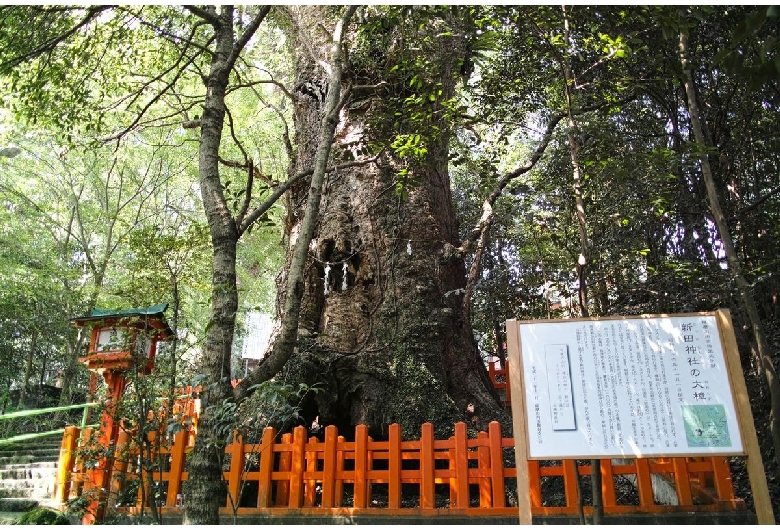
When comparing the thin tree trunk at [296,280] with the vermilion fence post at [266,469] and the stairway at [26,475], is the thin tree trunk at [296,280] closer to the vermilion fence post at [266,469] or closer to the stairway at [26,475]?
the vermilion fence post at [266,469]

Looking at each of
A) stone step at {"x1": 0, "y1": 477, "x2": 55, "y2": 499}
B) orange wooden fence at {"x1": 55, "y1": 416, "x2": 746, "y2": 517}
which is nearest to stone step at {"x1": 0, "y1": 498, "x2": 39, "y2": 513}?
stone step at {"x1": 0, "y1": 477, "x2": 55, "y2": 499}

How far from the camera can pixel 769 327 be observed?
5715 millimetres

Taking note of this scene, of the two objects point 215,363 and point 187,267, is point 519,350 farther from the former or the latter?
point 187,267

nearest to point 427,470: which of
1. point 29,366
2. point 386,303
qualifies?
point 386,303

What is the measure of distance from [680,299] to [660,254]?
1736 mm

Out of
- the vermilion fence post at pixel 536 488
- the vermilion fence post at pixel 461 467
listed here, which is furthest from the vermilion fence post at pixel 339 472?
the vermilion fence post at pixel 536 488

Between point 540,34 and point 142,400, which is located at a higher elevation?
point 540,34

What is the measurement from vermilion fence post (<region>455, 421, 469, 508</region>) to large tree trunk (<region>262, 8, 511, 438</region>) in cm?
99

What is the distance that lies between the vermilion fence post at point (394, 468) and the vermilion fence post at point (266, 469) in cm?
100

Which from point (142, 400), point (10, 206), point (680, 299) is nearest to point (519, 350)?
point (680, 299)

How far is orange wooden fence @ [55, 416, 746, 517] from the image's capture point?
3576 millimetres

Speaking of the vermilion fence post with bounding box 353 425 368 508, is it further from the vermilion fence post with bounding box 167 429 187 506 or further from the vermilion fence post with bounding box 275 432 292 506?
the vermilion fence post with bounding box 167 429 187 506

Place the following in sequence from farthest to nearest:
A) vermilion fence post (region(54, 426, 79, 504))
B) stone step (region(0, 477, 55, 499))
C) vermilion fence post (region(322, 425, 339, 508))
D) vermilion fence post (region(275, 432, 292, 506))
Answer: stone step (region(0, 477, 55, 499))
vermilion fence post (region(54, 426, 79, 504))
vermilion fence post (region(275, 432, 292, 506))
vermilion fence post (region(322, 425, 339, 508))

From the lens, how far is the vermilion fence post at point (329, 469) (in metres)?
4.02
